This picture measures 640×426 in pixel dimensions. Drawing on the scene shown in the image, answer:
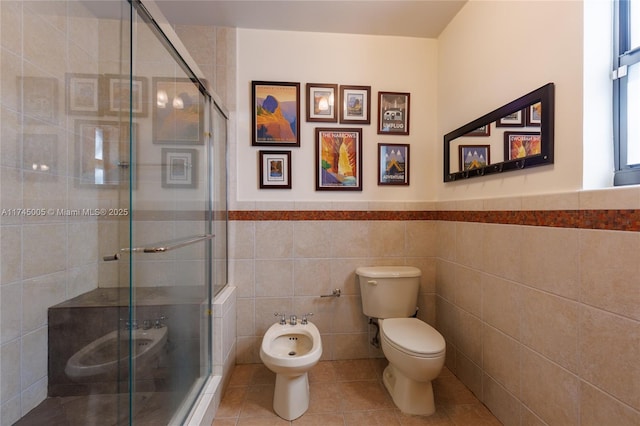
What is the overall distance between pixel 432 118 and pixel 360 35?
846 mm

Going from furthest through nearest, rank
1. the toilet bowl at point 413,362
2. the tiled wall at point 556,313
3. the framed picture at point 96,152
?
the toilet bowl at point 413,362
the framed picture at point 96,152
the tiled wall at point 556,313

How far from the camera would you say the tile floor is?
149cm

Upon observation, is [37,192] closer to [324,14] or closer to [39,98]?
[39,98]

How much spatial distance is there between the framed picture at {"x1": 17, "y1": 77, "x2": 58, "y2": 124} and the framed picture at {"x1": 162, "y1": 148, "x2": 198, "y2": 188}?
55cm

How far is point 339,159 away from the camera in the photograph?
210 cm

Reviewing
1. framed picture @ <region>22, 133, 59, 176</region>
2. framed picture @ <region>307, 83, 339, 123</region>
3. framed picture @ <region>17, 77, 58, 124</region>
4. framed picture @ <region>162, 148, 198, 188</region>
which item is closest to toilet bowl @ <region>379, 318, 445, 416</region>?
framed picture @ <region>162, 148, 198, 188</region>

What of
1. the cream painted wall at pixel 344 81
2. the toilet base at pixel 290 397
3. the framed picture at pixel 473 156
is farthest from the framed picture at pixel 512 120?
the toilet base at pixel 290 397

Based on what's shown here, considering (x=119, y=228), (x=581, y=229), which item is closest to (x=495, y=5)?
(x=581, y=229)

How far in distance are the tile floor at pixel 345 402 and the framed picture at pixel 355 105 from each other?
1.84 m

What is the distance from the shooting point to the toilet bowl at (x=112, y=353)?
1138 mm

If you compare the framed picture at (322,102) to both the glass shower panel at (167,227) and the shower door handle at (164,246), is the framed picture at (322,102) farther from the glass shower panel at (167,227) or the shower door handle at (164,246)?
the shower door handle at (164,246)

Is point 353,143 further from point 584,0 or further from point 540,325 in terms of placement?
point 540,325

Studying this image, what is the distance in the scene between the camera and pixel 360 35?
6.89ft

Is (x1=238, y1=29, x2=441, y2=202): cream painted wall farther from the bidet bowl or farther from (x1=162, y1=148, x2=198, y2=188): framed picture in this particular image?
the bidet bowl
